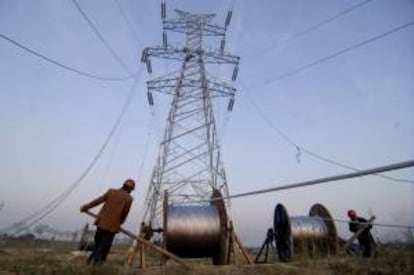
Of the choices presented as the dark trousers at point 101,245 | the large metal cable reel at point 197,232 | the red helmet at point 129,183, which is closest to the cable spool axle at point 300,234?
the large metal cable reel at point 197,232

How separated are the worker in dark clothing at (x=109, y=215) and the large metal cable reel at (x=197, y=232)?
2791 millimetres

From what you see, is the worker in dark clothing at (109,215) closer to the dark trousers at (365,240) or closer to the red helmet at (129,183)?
the red helmet at (129,183)

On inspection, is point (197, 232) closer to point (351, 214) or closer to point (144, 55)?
point (351, 214)

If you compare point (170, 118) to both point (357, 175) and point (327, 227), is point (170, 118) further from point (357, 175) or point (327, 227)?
point (357, 175)

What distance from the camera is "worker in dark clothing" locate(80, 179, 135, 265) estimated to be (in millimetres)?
7967

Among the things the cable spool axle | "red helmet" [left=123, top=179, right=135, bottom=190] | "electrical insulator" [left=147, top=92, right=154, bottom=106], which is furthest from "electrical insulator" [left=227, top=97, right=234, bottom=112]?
"red helmet" [left=123, top=179, right=135, bottom=190]

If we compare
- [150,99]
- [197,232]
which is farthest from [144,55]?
[197,232]

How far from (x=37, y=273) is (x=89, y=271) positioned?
71 cm

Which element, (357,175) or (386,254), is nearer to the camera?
(357,175)

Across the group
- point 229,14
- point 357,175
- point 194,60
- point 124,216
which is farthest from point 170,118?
point 357,175

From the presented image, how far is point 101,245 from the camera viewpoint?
7945 mm

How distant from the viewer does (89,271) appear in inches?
255

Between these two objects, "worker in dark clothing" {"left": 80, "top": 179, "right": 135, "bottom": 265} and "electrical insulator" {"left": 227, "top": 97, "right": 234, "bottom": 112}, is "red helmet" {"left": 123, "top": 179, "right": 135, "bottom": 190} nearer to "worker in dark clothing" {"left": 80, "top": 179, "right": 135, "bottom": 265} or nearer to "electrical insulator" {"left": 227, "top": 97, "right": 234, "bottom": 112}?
"worker in dark clothing" {"left": 80, "top": 179, "right": 135, "bottom": 265}

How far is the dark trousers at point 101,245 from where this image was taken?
7.84m
